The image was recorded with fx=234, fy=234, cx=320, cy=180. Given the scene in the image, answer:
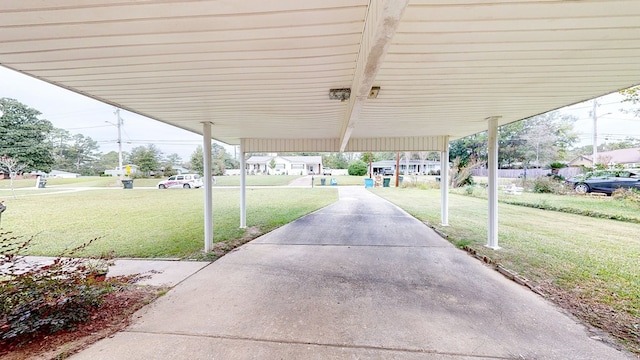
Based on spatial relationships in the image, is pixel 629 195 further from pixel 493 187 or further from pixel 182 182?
pixel 182 182

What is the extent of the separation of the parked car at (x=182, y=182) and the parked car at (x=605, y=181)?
85.3ft

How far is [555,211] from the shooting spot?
9.06 m

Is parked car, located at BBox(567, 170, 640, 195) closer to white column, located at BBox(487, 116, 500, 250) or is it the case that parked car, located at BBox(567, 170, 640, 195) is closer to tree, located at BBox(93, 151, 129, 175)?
white column, located at BBox(487, 116, 500, 250)

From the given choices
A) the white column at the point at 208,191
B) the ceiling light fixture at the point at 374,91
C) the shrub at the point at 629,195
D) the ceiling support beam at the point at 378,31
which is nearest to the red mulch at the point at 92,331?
the white column at the point at 208,191

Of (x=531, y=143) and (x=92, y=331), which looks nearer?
(x=92, y=331)

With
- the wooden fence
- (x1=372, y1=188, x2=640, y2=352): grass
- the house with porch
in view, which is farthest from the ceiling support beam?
the house with porch

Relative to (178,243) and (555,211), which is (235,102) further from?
(555,211)

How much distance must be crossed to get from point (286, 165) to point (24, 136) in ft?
96.6

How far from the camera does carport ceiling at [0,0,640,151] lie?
5.26 ft

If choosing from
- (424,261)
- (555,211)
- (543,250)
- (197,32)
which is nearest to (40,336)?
(197,32)

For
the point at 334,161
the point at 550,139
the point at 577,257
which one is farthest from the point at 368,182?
the point at 334,161

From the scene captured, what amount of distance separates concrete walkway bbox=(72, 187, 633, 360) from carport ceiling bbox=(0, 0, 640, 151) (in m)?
2.32

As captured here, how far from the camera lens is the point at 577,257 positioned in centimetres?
427

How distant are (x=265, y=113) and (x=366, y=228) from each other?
4.28 metres
